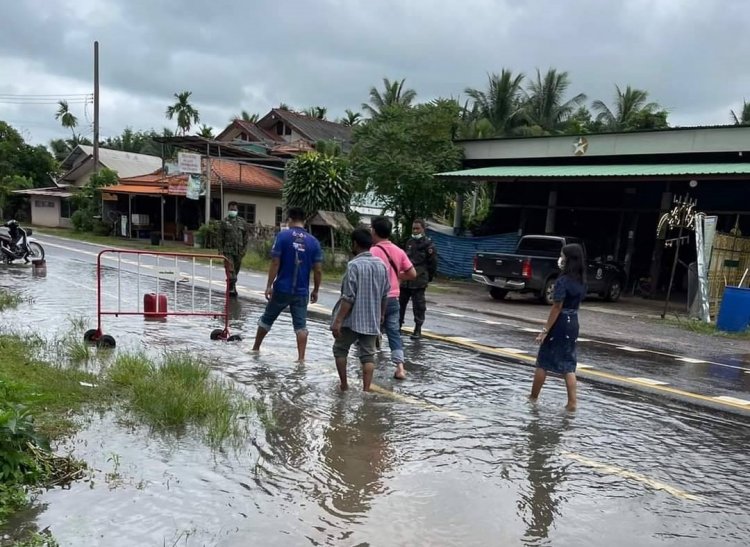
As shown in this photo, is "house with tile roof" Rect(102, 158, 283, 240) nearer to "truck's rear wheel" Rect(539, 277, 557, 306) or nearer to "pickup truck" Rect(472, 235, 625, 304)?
"pickup truck" Rect(472, 235, 625, 304)

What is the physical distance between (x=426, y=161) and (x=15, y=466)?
2158 cm

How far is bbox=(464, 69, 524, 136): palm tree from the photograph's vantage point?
41.6m

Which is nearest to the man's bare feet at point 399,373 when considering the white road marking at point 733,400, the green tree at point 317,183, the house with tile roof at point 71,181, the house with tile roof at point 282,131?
the white road marking at point 733,400

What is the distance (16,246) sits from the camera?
17.8 metres

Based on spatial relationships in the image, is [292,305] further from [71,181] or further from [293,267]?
[71,181]

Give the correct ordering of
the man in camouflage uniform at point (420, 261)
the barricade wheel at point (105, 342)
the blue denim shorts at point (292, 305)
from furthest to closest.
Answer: the man in camouflage uniform at point (420, 261) → the barricade wheel at point (105, 342) → the blue denim shorts at point (292, 305)

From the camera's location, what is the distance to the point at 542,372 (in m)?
6.67

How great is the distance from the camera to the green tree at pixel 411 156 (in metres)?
24.2

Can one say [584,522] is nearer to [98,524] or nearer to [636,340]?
[98,524]

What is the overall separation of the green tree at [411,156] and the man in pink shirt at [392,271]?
16.6 meters

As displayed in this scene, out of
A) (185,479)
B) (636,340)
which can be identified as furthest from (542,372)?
(636,340)

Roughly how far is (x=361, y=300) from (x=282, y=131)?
154ft

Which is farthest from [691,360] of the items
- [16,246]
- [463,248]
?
[16,246]

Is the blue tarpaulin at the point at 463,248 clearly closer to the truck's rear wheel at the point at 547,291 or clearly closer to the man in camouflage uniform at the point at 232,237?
the truck's rear wheel at the point at 547,291
